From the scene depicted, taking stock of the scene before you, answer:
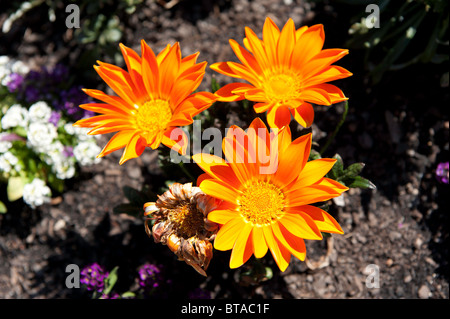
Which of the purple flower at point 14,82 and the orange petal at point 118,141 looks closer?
the orange petal at point 118,141

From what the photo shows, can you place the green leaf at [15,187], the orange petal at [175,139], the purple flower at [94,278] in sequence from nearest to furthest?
1. the orange petal at [175,139]
2. the purple flower at [94,278]
3. the green leaf at [15,187]

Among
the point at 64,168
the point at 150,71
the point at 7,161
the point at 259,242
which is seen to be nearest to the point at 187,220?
the point at 259,242

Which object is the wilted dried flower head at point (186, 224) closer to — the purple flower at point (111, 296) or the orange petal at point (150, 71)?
the orange petal at point (150, 71)

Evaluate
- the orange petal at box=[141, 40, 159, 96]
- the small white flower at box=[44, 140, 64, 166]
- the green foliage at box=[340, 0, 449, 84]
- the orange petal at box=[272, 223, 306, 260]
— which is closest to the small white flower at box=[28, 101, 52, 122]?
the small white flower at box=[44, 140, 64, 166]

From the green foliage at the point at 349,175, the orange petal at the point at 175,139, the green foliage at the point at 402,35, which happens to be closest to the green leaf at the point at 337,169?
the green foliage at the point at 349,175

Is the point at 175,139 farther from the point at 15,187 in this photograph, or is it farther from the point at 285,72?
the point at 15,187

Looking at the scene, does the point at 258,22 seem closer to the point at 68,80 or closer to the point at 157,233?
the point at 68,80

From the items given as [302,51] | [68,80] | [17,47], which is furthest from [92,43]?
[302,51]

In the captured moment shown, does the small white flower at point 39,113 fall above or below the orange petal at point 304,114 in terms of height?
above
